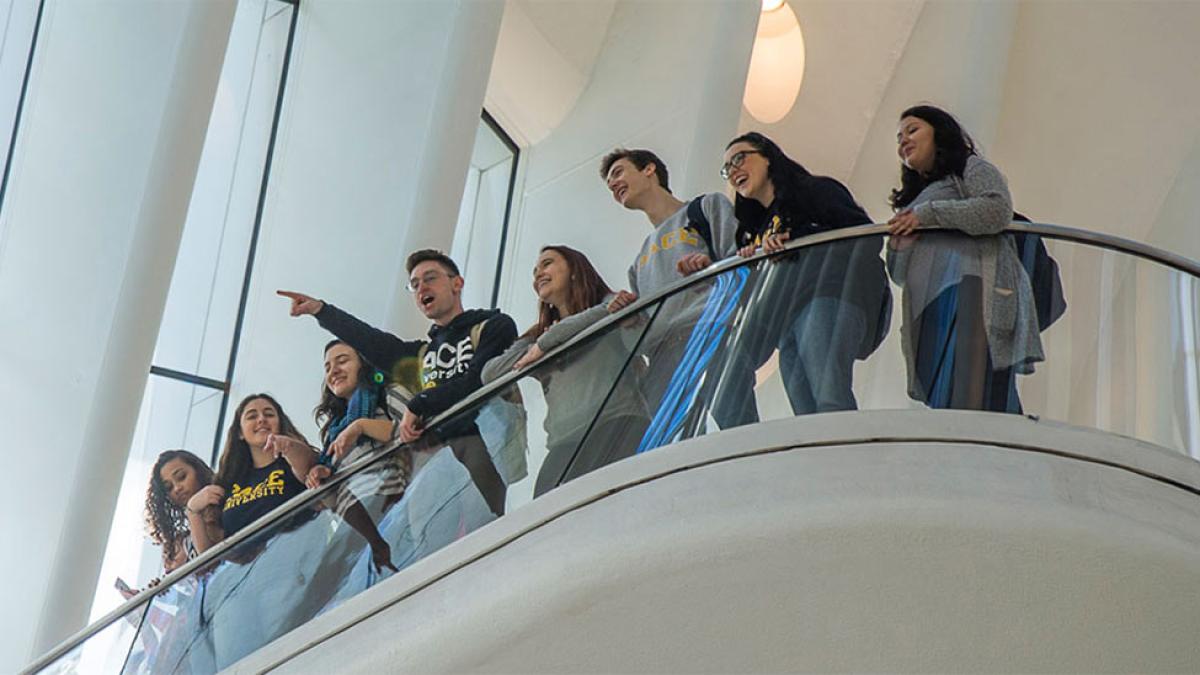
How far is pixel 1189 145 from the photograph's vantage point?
1449cm

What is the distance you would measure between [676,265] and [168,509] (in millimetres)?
2873

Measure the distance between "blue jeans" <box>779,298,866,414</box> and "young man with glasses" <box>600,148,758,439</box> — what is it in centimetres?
16

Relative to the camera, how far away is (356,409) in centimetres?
717

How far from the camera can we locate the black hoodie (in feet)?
21.2

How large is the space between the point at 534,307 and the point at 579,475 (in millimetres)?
9037

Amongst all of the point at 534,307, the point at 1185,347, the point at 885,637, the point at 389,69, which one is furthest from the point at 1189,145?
the point at 885,637

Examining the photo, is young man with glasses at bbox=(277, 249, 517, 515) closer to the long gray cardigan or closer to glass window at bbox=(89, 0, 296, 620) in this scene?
the long gray cardigan

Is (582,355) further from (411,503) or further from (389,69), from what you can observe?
(389,69)

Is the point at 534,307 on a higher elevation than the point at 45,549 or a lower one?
higher

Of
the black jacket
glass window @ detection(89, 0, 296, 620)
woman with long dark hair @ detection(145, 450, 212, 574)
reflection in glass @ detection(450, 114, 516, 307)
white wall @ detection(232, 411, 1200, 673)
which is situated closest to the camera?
white wall @ detection(232, 411, 1200, 673)

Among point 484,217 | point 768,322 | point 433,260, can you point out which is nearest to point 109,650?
point 433,260

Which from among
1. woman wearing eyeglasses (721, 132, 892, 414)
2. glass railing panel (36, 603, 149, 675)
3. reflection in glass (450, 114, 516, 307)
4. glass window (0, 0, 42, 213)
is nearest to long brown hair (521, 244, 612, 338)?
woman wearing eyeglasses (721, 132, 892, 414)

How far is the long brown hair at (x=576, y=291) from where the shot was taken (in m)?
6.70

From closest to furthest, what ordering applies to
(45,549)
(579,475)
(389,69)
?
(579,475) < (45,549) < (389,69)
